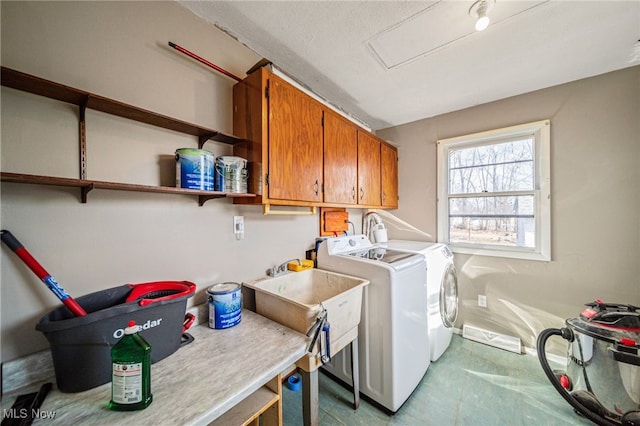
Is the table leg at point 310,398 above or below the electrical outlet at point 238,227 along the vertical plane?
below

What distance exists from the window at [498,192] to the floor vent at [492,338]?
Answer: 0.80m

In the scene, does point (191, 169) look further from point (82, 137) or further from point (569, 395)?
point (569, 395)

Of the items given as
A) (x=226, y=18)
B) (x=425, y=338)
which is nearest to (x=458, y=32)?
(x=226, y=18)

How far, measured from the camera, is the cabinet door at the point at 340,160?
72.7 inches

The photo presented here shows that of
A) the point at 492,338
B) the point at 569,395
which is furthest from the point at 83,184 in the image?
the point at 492,338

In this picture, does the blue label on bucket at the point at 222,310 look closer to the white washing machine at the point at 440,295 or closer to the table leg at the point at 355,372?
the table leg at the point at 355,372

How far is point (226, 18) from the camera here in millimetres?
1375

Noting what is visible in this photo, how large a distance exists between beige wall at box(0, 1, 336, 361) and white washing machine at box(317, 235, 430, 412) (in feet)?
3.13

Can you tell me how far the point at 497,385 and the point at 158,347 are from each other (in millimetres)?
2377

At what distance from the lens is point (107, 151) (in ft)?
3.41

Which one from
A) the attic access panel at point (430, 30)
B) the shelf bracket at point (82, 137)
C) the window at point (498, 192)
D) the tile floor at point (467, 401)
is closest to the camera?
the shelf bracket at point (82, 137)

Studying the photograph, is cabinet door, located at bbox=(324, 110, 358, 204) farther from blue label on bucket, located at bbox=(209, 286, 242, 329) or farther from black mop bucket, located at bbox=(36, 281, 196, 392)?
black mop bucket, located at bbox=(36, 281, 196, 392)

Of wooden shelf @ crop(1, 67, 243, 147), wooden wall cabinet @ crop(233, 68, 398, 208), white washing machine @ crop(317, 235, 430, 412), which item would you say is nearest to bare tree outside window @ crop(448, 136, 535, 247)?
white washing machine @ crop(317, 235, 430, 412)

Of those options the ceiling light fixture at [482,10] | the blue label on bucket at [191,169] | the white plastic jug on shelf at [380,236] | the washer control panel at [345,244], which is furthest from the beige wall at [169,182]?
the ceiling light fixture at [482,10]
